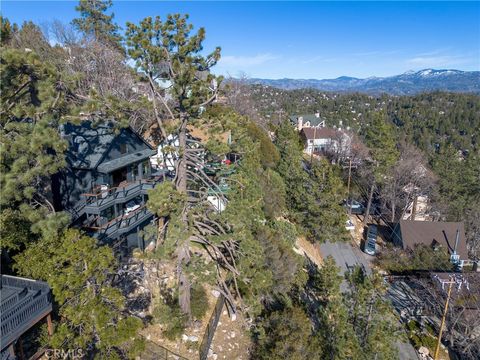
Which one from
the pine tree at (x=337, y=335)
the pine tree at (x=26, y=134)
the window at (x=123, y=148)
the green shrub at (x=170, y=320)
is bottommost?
the pine tree at (x=337, y=335)

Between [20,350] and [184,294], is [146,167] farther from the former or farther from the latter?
[20,350]

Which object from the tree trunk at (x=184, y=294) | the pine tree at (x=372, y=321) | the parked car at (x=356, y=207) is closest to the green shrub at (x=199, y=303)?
the tree trunk at (x=184, y=294)

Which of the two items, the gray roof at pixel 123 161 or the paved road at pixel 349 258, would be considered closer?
the gray roof at pixel 123 161

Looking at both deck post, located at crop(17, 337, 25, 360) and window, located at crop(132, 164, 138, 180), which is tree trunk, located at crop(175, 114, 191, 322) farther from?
window, located at crop(132, 164, 138, 180)

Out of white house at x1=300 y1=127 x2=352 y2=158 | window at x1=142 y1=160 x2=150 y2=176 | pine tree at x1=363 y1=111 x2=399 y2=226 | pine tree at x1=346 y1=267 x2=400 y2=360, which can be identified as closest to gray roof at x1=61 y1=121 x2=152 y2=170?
window at x1=142 y1=160 x2=150 y2=176

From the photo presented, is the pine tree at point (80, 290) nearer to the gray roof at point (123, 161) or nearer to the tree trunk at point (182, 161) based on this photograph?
the tree trunk at point (182, 161)

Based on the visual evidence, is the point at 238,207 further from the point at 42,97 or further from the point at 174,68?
the point at 42,97

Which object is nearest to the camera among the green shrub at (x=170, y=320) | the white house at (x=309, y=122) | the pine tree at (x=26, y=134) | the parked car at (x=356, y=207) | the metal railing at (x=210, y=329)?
the pine tree at (x=26, y=134)
